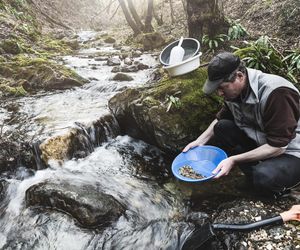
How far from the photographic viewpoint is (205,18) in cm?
674

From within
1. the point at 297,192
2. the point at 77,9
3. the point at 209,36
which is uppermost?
the point at 77,9

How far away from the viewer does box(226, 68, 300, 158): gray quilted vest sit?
2900mm

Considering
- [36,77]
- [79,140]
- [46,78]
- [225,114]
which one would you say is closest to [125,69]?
[46,78]

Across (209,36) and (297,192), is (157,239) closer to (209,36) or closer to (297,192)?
(297,192)

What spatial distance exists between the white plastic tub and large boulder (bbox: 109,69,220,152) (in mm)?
130

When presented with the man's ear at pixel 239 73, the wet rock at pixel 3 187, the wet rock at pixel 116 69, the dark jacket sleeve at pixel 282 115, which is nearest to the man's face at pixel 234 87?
the man's ear at pixel 239 73

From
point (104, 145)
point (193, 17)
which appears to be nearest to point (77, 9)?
point (193, 17)

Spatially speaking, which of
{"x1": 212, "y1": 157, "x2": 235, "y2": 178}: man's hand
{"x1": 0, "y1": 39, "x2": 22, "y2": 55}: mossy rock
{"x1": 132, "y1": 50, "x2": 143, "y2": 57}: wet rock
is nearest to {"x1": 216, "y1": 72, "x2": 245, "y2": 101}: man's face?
{"x1": 212, "y1": 157, "x2": 235, "y2": 178}: man's hand

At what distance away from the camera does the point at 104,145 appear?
→ 506cm

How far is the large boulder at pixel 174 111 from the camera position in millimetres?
4348

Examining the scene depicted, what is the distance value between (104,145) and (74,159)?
2.08ft

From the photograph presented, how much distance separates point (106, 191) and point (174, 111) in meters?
1.42

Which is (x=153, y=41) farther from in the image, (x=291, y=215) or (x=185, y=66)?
(x=291, y=215)

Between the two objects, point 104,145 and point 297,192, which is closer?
point 297,192
